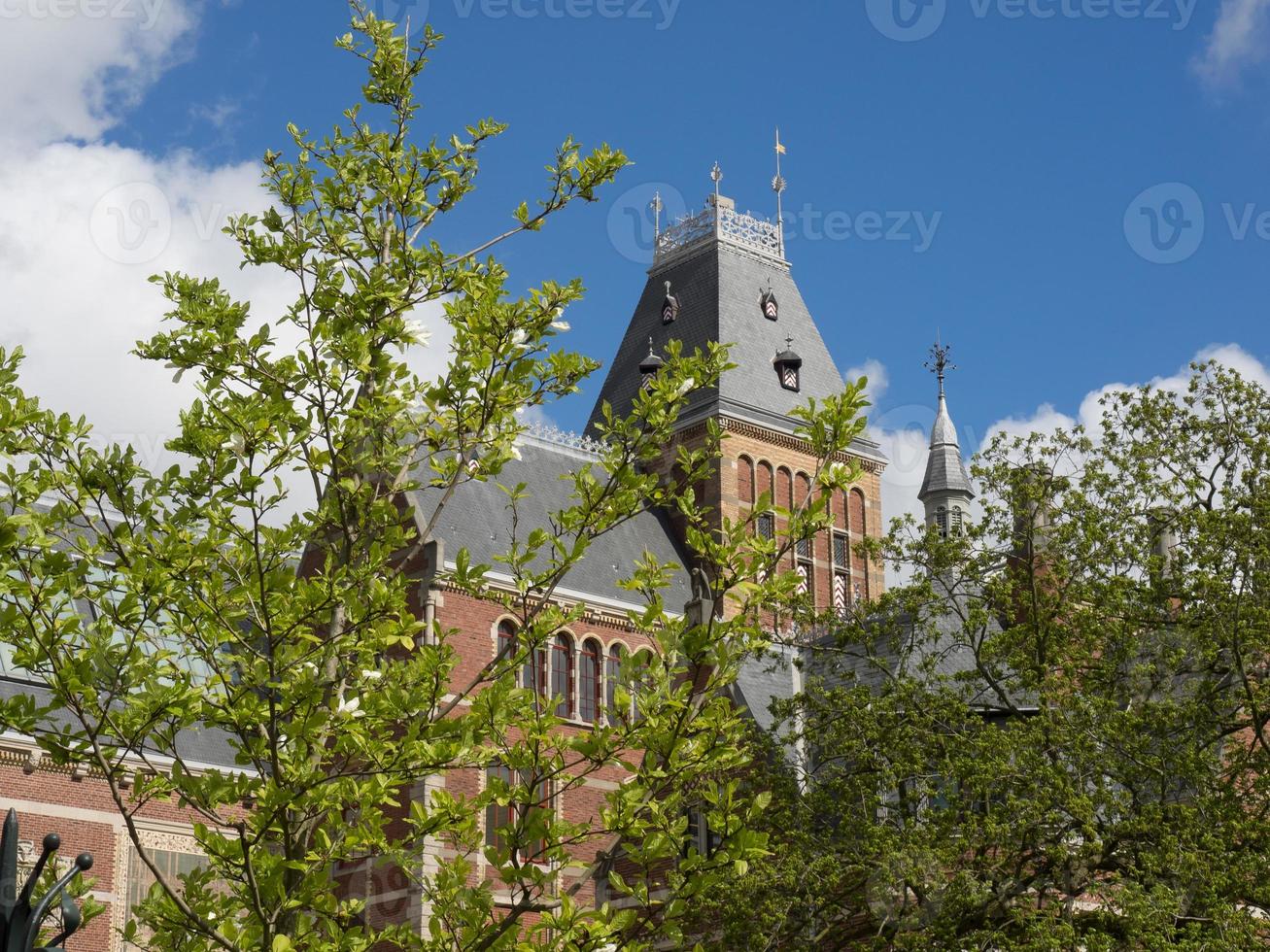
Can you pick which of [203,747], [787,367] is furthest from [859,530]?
[203,747]

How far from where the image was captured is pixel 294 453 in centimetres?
1044

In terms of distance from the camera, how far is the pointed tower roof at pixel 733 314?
4500cm

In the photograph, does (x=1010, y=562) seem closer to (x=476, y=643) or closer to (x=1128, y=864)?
(x=1128, y=864)

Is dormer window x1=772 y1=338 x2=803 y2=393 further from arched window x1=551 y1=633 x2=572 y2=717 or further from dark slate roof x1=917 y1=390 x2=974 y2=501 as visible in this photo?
arched window x1=551 y1=633 x2=572 y2=717

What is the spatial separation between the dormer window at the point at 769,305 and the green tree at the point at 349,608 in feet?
117

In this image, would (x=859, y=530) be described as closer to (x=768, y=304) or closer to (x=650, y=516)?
(x=650, y=516)

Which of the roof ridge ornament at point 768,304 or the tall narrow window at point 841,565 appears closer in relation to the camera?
the tall narrow window at point 841,565

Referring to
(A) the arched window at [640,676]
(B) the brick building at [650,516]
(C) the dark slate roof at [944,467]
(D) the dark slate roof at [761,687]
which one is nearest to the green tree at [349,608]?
(A) the arched window at [640,676]

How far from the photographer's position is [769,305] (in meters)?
47.3

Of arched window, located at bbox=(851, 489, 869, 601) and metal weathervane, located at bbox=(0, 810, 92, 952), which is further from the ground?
arched window, located at bbox=(851, 489, 869, 601)

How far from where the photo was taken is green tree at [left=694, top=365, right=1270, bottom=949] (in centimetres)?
2053

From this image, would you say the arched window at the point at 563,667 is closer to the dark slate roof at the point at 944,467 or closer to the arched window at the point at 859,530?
the arched window at the point at 859,530

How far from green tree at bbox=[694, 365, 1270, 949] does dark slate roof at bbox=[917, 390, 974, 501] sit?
2486 centimetres

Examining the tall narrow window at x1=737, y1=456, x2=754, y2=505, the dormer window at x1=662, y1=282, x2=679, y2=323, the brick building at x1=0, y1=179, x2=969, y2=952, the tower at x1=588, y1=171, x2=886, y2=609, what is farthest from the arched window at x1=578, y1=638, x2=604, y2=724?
the dormer window at x1=662, y1=282, x2=679, y2=323
